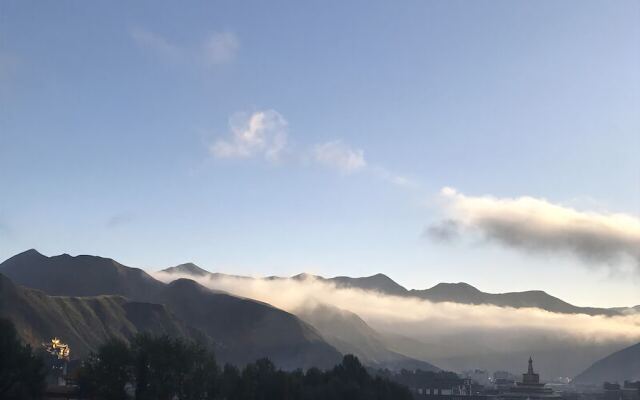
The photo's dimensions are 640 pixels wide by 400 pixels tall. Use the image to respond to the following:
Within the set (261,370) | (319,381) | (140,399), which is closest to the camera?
(140,399)

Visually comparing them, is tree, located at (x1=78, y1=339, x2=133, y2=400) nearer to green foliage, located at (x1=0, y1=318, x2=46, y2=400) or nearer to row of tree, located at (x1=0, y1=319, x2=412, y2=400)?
row of tree, located at (x1=0, y1=319, x2=412, y2=400)

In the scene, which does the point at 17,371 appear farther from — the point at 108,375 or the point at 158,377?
the point at 158,377

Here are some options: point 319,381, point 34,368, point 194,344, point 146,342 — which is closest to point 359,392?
point 319,381

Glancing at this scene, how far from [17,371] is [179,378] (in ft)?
91.7

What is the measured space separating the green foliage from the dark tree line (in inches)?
453

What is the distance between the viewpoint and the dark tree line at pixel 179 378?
425 ft

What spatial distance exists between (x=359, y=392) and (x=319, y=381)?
40.9 ft

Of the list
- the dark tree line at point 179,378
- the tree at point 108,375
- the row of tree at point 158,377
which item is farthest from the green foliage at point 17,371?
the dark tree line at point 179,378

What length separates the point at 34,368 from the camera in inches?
4670

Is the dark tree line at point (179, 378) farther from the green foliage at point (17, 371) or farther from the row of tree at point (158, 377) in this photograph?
the green foliage at point (17, 371)

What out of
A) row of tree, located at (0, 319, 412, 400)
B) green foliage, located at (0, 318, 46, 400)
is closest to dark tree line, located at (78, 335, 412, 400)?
row of tree, located at (0, 319, 412, 400)

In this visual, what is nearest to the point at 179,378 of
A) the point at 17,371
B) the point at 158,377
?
the point at 158,377

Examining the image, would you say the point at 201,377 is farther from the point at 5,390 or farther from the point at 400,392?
the point at 400,392

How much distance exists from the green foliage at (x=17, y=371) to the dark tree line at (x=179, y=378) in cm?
1150
